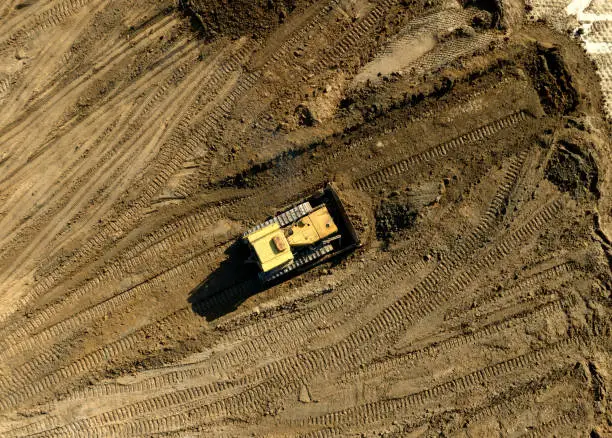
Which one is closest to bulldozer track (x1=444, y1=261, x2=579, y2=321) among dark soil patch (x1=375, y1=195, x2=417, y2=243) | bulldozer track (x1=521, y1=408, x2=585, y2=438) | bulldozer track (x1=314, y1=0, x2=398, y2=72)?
dark soil patch (x1=375, y1=195, x2=417, y2=243)

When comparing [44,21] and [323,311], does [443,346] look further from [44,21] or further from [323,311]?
[44,21]

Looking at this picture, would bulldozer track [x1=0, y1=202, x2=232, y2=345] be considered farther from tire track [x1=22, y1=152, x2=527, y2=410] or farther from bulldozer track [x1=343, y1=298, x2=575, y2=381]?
bulldozer track [x1=343, y1=298, x2=575, y2=381]

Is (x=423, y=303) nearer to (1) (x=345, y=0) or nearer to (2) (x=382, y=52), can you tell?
(2) (x=382, y=52)

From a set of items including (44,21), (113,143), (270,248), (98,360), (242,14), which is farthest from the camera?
(44,21)

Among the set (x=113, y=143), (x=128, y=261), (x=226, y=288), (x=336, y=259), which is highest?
(x=113, y=143)

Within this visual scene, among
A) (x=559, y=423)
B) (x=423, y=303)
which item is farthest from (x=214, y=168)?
(x=559, y=423)

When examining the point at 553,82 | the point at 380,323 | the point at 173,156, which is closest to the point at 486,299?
the point at 380,323
